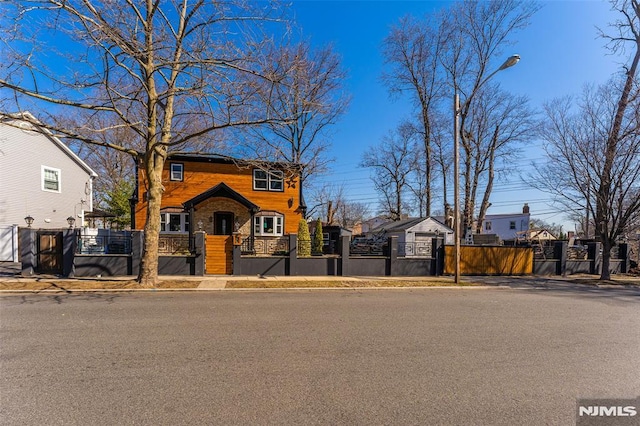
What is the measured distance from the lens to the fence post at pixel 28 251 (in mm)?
12906

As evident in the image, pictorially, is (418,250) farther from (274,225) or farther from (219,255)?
(274,225)

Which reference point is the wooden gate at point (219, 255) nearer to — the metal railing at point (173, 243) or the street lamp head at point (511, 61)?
the metal railing at point (173, 243)

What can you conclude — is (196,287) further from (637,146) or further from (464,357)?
(637,146)

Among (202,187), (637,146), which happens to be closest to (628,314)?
(637,146)

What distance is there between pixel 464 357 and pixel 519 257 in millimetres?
15003

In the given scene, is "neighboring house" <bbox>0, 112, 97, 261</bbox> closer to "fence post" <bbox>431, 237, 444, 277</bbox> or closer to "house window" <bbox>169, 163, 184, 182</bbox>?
"house window" <bbox>169, 163, 184, 182</bbox>

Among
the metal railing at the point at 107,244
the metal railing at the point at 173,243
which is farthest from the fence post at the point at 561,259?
the metal railing at the point at 107,244

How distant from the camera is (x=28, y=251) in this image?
12984mm

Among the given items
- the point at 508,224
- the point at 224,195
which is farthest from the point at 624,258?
the point at 508,224

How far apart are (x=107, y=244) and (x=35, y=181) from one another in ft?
38.9

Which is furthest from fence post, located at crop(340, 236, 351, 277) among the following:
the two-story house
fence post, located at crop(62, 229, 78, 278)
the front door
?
fence post, located at crop(62, 229, 78, 278)

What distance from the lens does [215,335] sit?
574 centimetres

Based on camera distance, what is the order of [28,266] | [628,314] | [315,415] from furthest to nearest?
[28,266] < [628,314] < [315,415]

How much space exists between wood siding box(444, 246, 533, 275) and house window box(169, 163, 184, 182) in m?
17.2
